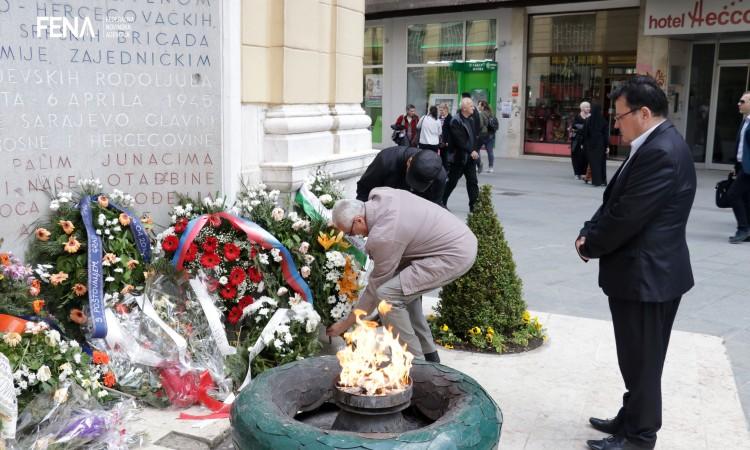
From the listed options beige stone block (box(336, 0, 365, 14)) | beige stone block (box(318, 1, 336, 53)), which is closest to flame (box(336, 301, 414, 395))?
beige stone block (box(318, 1, 336, 53))

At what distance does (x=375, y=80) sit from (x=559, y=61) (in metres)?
6.65

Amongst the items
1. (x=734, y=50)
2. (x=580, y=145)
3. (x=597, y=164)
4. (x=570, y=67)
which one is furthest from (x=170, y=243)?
(x=570, y=67)

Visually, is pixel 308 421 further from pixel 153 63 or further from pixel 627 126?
pixel 153 63

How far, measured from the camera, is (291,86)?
5871mm

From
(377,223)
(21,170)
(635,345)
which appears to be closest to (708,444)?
(635,345)

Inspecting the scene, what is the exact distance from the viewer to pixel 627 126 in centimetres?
371

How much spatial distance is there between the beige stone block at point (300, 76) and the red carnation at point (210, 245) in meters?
1.52

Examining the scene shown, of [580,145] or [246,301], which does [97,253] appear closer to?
[246,301]

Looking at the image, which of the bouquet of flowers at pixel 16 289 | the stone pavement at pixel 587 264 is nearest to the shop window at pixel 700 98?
the stone pavement at pixel 587 264

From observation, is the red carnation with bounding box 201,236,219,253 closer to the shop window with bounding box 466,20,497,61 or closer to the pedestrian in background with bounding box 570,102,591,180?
the pedestrian in background with bounding box 570,102,591,180

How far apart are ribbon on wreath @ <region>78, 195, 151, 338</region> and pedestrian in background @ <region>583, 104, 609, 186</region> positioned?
11.5 metres

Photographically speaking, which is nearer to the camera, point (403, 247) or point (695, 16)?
point (403, 247)

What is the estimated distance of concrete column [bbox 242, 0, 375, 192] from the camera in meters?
5.70

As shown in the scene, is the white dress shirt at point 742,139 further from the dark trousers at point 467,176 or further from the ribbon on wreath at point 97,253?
the ribbon on wreath at point 97,253
